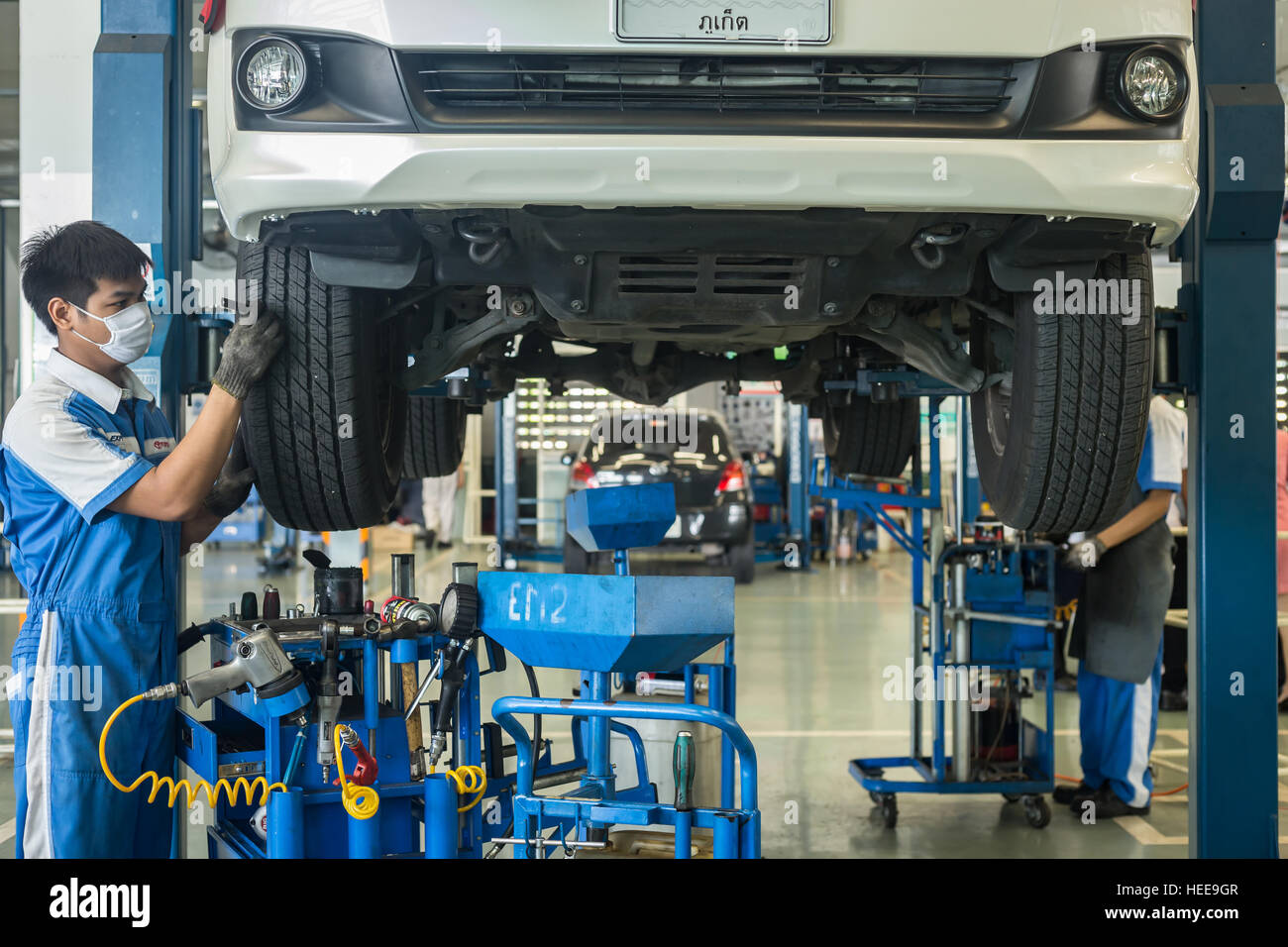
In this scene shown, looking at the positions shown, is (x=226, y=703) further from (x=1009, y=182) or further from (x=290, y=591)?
(x=290, y=591)

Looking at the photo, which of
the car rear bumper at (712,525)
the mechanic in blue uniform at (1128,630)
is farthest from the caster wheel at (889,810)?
the car rear bumper at (712,525)

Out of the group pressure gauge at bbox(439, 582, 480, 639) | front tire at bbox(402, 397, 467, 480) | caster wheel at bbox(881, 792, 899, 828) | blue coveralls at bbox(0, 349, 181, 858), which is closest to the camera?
pressure gauge at bbox(439, 582, 480, 639)

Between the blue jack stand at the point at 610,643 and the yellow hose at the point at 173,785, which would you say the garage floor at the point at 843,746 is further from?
the blue jack stand at the point at 610,643

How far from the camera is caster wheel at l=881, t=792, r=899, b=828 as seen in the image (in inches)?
142

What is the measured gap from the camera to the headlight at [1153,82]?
1.90 m

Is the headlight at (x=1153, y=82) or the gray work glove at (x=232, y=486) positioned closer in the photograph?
the headlight at (x=1153, y=82)

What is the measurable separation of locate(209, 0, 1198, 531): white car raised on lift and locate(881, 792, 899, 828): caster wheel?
1.72 meters

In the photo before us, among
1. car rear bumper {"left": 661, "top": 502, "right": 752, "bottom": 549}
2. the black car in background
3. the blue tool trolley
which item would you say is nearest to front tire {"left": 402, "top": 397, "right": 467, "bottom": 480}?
the blue tool trolley

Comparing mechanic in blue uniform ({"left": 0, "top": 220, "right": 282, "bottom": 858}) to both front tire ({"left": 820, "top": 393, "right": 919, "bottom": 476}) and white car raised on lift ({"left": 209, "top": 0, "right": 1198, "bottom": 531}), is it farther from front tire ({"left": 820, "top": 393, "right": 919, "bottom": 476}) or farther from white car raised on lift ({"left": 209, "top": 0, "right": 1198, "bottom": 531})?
front tire ({"left": 820, "top": 393, "right": 919, "bottom": 476})

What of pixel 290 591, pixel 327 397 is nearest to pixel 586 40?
pixel 327 397

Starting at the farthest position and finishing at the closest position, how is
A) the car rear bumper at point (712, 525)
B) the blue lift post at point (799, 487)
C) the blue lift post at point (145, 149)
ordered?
the blue lift post at point (799, 487)
the car rear bumper at point (712, 525)
the blue lift post at point (145, 149)

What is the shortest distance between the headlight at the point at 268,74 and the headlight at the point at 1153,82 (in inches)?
54.2

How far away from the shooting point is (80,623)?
2186 millimetres
